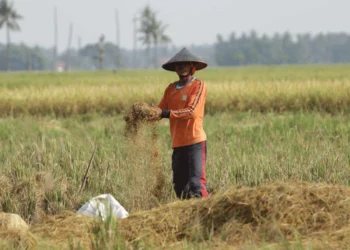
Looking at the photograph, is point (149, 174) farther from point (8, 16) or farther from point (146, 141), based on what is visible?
point (8, 16)

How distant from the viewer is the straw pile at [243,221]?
3789mm

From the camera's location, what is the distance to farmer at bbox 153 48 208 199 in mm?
5258

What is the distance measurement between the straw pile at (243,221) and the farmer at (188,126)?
0.77 meters

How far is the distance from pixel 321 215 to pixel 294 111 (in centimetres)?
1040

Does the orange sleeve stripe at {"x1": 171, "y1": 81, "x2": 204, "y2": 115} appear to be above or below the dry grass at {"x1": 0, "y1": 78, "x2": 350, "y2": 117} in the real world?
above

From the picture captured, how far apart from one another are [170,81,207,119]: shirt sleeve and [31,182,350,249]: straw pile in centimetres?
81

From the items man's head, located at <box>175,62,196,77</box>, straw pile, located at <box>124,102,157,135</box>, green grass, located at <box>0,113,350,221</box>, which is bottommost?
green grass, located at <box>0,113,350,221</box>

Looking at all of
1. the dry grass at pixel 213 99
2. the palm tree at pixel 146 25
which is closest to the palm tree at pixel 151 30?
the palm tree at pixel 146 25

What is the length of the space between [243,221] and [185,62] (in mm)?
1723

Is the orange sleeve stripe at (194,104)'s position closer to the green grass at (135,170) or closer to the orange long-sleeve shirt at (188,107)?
the orange long-sleeve shirt at (188,107)

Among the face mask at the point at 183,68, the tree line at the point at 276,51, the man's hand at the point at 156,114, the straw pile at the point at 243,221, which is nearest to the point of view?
the straw pile at the point at 243,221

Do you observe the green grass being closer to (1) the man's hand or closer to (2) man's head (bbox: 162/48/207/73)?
(1) the man's hand

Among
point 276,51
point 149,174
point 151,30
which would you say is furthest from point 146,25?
point 149,174

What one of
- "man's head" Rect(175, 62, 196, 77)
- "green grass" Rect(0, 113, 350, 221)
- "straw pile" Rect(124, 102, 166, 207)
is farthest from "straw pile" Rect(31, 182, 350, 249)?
"man's head" Rect(175, 62, 196, 77)
